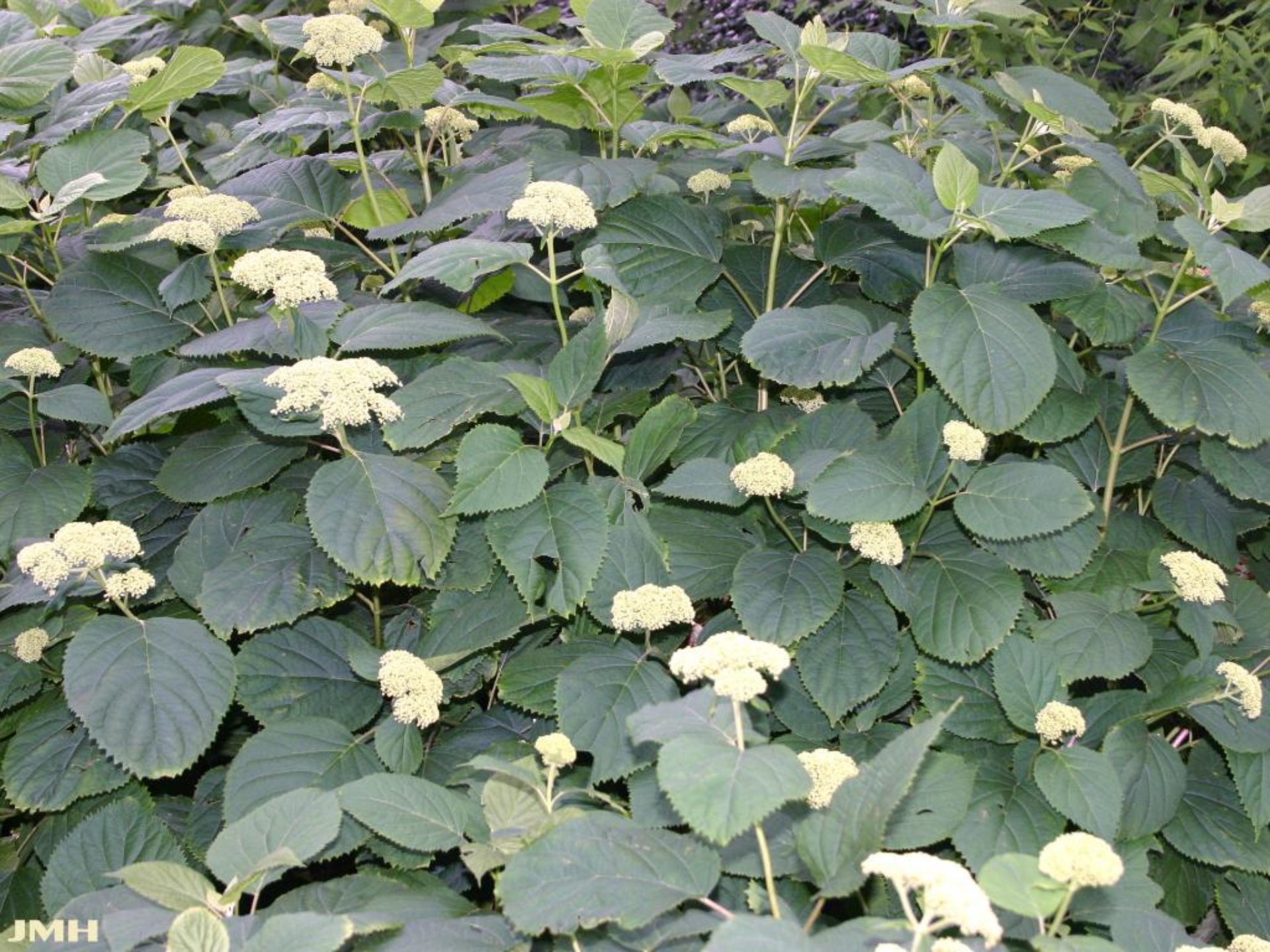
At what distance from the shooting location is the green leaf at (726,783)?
914mm

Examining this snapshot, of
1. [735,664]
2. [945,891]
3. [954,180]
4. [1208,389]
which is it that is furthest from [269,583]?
[1208,389]

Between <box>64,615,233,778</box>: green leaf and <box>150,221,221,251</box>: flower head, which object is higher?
<box>150,221,221,251</box>: flower head

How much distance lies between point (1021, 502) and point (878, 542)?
22 centimetres

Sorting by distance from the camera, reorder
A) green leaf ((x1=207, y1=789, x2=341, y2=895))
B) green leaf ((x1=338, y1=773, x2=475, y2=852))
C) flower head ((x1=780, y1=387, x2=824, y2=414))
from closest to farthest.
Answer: green leaf ((x1=207, y1=789, x2=341, y2=895))
green leaf ((x1=338, y1=773, x2=475, y2=852))
flower head ((x1=780, y1=387, x2=824, y2=414))

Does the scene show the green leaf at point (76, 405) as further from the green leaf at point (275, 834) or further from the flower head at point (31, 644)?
the green leaf at point (275, 834)

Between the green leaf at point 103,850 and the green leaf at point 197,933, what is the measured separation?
449 millimetres

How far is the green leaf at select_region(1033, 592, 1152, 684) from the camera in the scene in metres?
1.55

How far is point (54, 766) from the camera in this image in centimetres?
155

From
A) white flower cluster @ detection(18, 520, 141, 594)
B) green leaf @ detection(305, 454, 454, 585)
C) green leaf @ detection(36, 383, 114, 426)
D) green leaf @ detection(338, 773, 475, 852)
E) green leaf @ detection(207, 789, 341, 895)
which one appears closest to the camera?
green leaf @ detection(207, 789, 341, 895)

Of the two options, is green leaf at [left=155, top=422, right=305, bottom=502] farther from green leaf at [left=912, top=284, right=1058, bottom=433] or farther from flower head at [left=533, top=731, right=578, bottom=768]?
green leaf at [left=912, top=284, right=1058, bottom=433]

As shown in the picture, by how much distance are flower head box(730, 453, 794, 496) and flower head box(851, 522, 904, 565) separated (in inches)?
4.5

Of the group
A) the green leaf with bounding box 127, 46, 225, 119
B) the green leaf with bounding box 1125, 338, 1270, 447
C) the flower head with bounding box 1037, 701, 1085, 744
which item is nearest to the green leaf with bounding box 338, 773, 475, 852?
the flower head with bounding box 1037, 701, 1085, 744

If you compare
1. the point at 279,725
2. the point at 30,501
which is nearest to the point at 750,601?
the point at 279,725

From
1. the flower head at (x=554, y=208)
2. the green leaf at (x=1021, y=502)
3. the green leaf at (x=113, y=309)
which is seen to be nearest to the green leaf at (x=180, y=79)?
the green leaf at (x=113, y=309)
